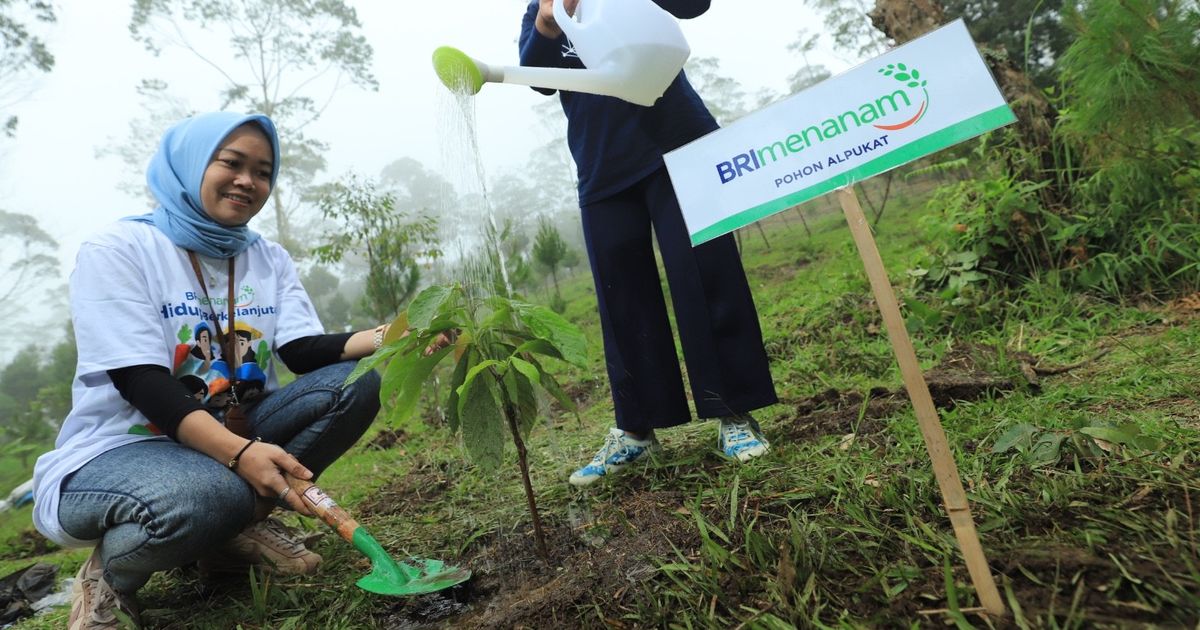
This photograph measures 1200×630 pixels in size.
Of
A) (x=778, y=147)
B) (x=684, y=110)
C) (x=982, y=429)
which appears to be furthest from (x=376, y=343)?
(x=982, y=429)

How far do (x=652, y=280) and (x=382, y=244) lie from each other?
200 inches

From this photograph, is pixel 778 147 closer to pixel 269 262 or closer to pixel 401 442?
pixel 269 262

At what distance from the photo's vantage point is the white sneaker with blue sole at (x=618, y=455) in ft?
5.46

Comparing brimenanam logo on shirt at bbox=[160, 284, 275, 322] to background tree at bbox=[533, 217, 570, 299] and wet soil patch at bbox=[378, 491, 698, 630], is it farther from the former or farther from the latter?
background tree at bbox=[533, 217, 570, 299]

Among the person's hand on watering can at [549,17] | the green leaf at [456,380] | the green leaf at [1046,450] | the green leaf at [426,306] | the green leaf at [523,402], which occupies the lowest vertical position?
the green leaf at [1046,450]

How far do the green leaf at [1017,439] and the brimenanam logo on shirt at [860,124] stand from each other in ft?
2.42

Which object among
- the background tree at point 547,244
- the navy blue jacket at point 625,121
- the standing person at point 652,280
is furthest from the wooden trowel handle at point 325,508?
the background tree at point 547,244

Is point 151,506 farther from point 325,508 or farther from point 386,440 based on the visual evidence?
point 386,440

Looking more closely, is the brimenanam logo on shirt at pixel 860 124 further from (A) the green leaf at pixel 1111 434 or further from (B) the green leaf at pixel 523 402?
(A) the green leaf at pixel 1111 434

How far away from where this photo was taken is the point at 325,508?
123cm

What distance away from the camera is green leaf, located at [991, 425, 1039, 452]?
1.19 m

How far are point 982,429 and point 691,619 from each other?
0.89m

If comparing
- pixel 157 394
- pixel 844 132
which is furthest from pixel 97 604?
pixel 844 132

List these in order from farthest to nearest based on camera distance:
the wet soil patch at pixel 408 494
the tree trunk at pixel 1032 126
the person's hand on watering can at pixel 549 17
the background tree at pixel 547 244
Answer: the background tree at pixel 547 244
the tree trunk at pixel 1032 126
the wet soil patch at pixel 408 494
the person's hand on watering can at pixel 549 17
